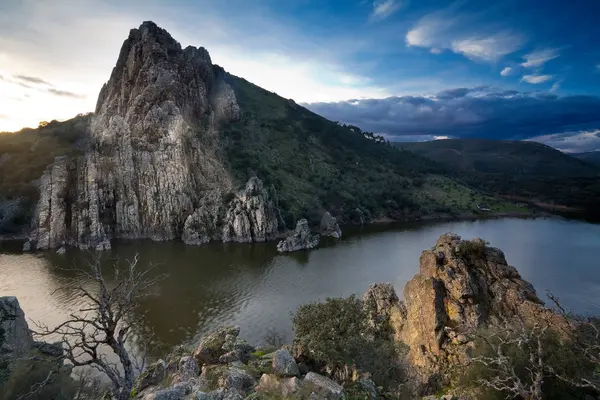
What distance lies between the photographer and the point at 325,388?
13156mm

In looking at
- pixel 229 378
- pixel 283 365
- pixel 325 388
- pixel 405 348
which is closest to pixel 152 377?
pixel 229 378

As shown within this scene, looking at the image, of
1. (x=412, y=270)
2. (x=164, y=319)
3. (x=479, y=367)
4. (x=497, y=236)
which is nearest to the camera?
(x=479, y=367)

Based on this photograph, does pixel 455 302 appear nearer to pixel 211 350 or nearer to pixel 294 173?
pixel 211 350

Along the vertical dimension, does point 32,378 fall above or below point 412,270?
above

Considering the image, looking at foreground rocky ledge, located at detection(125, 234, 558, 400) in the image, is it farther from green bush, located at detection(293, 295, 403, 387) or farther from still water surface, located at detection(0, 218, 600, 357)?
still water surface, located at detection(0, 218, 600, 357)

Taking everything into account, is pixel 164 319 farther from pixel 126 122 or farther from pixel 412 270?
pixel 126 122

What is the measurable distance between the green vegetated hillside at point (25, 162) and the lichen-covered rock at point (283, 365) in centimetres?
11386

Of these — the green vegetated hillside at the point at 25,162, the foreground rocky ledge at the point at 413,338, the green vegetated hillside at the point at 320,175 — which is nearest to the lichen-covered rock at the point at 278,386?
the foreground rocky ledge at the point at 413,338

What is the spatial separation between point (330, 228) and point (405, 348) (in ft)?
265

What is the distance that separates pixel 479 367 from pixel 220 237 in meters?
87.7

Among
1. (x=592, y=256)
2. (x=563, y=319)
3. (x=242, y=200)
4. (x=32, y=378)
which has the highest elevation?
(x=242, y=200)

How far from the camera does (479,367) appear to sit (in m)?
16.9

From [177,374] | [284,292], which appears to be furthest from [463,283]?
[284,292]

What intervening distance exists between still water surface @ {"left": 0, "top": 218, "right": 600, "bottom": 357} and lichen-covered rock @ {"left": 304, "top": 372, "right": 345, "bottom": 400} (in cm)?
2783
